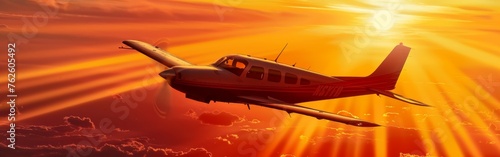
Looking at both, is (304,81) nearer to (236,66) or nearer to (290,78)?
(290,78)

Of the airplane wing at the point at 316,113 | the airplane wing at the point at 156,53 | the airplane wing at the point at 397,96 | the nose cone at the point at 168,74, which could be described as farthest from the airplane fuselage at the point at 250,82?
the airplane wing at the point at 156,53

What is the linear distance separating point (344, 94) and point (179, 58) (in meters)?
12.4

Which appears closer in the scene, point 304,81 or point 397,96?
point 304,81

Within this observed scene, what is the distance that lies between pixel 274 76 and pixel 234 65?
2.54m

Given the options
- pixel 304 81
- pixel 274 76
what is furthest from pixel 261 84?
pixel 304 81

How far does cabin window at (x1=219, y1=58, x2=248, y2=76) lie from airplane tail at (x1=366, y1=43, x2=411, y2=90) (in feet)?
35.3

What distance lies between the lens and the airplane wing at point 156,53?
3572 cm

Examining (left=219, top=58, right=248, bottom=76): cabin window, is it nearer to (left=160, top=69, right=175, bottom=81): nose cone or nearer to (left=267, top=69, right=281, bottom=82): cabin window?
(left=267, top=69, right=281, bottom=82): cabin window

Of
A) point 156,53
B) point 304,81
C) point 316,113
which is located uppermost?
point 156,53

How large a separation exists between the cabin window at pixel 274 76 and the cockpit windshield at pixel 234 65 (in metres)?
1.64

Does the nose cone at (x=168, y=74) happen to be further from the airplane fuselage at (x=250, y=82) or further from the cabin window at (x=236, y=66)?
the cabin window at (x=236, y=66)

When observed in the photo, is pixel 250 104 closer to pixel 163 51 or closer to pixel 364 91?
pixel 364 91

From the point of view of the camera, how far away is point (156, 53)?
38062 millimetres

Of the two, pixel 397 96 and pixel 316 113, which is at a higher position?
pixel 397 96
